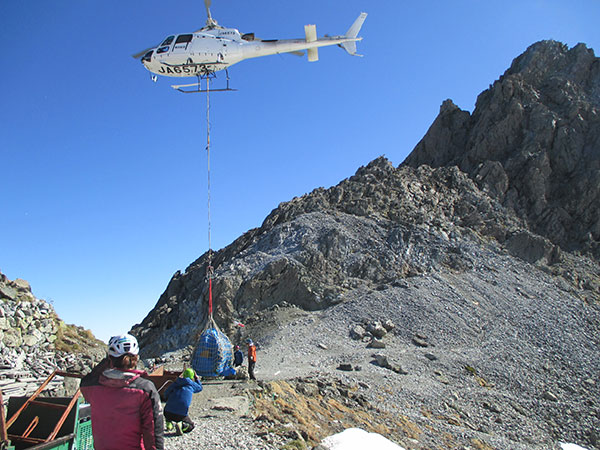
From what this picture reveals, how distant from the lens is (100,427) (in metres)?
4.63

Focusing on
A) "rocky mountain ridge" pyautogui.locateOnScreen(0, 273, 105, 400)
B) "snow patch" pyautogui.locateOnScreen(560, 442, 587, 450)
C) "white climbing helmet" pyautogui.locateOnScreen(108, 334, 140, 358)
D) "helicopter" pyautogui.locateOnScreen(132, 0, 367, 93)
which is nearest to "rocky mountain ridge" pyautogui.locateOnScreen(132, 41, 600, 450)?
"snow patch" pyautogui.locateOnScreen(560, 442, 587, 450)

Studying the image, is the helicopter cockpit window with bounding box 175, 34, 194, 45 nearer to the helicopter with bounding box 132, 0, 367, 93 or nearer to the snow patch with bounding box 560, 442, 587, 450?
the helicopter with bounding box 132, 0, 367, 93

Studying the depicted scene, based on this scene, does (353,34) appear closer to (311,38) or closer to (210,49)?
(311,38)

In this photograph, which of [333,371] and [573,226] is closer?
[333,371]

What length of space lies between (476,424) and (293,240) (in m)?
21.7

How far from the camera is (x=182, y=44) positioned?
1747cm

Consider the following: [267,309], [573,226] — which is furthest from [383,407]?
[573,226]

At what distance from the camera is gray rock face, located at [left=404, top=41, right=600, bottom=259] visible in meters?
52.6

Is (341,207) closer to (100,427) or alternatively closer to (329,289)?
(329,289)

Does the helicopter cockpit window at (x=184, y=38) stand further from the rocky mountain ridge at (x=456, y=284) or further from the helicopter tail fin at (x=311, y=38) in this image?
the rocky mountain ridge at (x=456, y=284)

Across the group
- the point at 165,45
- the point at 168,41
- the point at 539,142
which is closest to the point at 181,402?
the point at 165,45

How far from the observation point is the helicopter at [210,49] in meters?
17.3

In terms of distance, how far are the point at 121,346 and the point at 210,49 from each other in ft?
48.5

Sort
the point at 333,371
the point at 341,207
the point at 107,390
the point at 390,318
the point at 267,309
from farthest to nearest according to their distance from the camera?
the point at 341,207, the point at 267,309, the point at 390,318, the point at 333,371, the point at 107,390
